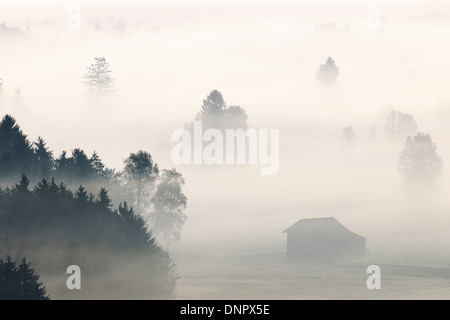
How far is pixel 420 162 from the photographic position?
18888 cm

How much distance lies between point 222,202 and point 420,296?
376ft

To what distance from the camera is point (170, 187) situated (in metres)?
118

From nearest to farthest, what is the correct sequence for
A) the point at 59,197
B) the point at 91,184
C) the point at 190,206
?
the point at 59,197
the point at 91,184
the point at 190,206

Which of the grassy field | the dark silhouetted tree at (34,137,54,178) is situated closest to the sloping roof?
the grassy field

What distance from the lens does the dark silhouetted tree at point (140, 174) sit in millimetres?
115188

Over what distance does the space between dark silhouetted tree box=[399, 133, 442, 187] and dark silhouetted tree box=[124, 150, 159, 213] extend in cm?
8345

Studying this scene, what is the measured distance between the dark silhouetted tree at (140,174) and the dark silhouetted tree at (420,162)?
274 feet

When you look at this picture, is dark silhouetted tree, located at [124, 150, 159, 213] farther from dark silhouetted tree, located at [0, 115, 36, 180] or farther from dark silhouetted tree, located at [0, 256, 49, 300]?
dark silhouetted tree, located at [0, 256, 49, 300]

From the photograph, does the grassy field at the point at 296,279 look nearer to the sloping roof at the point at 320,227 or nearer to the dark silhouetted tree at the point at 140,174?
the sloping roof at the point at 320,227

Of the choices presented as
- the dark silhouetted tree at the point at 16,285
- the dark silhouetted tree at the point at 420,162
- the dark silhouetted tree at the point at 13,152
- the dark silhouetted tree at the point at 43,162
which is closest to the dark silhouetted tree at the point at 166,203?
the dark silhouetted tree at the point at 43,162

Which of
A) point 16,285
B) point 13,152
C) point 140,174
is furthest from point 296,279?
point 16,285
